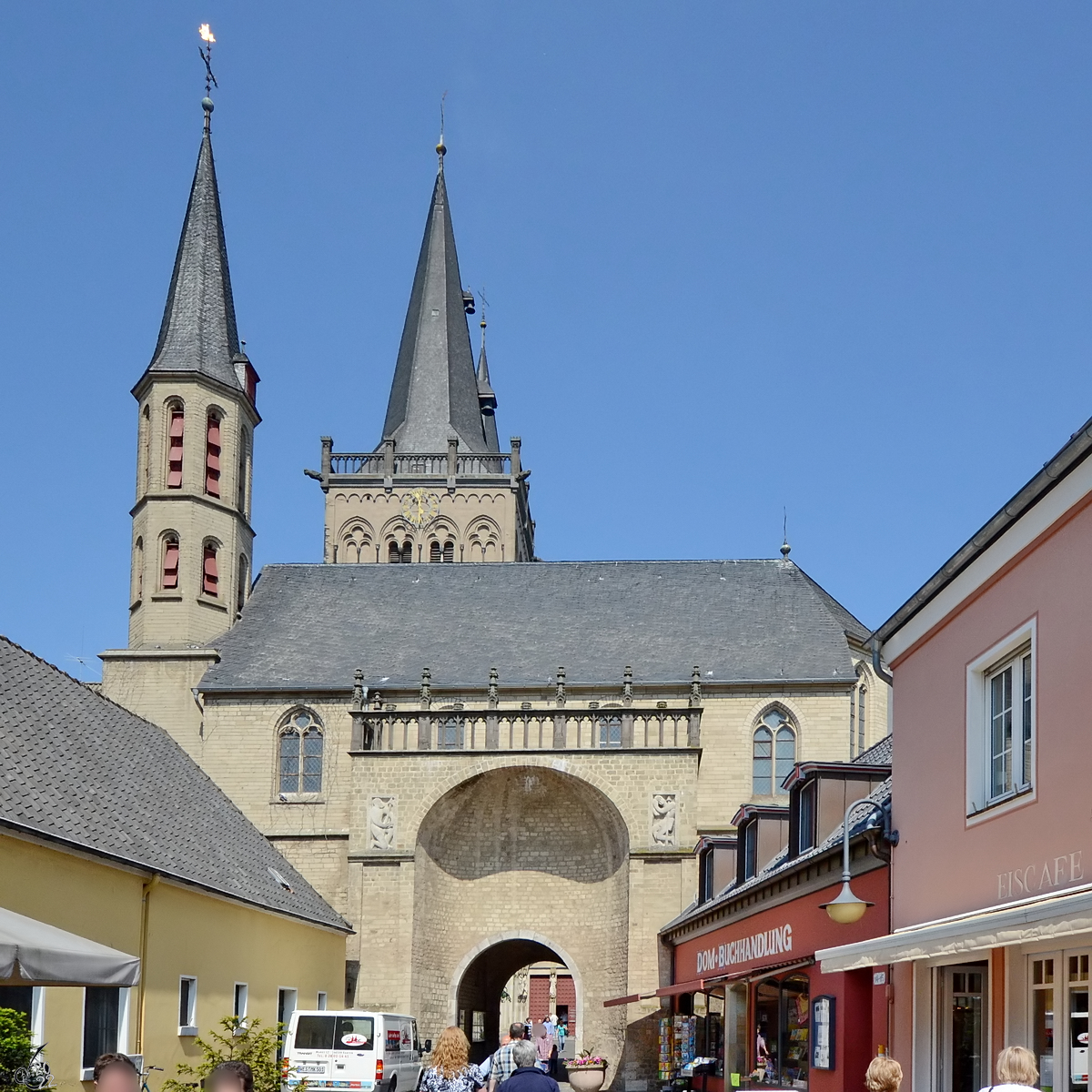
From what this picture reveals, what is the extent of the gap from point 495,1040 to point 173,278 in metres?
22.4

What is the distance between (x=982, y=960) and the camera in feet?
37.7

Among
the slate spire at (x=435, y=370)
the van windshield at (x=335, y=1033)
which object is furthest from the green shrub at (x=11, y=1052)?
the slate spire at (x=435, y=370)

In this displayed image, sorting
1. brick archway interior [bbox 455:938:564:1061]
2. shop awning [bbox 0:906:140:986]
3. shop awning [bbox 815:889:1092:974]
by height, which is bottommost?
brick archway interior [bbox 455:938:564:1061]

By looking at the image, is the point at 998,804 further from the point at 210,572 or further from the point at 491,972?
the point at 210,572

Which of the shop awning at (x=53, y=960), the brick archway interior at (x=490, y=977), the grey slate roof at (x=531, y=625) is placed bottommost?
the brick archway interior at (x=490, y=977)

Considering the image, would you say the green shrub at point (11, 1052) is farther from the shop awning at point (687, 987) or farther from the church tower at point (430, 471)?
the church tower at point (430, 471)

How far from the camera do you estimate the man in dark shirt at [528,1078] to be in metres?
9.55

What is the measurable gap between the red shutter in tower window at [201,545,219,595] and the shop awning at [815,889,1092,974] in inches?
1191

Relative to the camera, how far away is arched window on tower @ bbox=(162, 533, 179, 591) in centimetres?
3991

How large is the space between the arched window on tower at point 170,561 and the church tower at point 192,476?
24 mm

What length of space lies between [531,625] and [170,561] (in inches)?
372

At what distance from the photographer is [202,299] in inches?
1672

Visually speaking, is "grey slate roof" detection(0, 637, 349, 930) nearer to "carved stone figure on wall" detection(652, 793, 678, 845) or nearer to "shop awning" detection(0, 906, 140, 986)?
"shop awning" detection(0, 906, 140, 986)

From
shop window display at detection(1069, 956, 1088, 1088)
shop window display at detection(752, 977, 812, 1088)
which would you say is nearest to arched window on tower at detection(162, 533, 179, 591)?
shop window display at detection(752, 977, 812, 1088)
